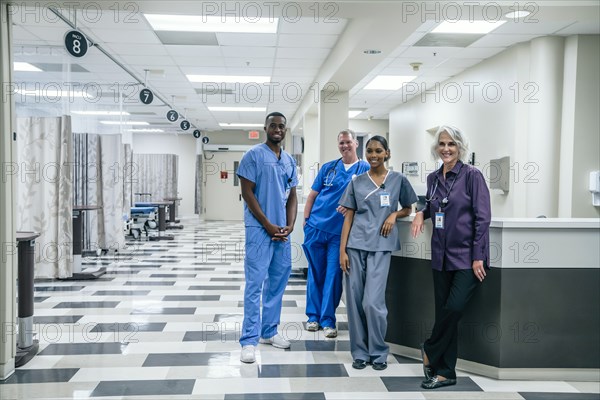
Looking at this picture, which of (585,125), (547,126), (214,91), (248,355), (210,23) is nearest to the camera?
(248,355)

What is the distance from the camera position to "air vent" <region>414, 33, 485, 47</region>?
5809mm

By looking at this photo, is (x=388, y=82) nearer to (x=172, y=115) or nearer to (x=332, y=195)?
(x=172, y=115)

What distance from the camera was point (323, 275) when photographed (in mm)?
3781

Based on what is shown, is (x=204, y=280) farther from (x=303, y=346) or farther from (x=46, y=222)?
(x=303, y=346)

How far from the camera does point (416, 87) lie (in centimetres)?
898

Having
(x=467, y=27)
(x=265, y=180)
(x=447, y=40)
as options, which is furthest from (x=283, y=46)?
(x=265, y=180)

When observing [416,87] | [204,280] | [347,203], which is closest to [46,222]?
[204,280]

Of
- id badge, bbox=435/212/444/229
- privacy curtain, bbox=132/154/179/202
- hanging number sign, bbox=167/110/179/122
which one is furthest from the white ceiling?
privacy curtain, bbox=132/154/179/202

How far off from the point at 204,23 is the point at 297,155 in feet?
25.1

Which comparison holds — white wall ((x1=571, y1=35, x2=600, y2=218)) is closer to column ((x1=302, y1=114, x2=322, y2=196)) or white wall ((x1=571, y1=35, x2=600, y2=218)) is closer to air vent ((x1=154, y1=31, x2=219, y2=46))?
air vent ((x1=154, y1=31, x2=219, y2=46))

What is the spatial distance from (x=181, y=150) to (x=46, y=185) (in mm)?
11933

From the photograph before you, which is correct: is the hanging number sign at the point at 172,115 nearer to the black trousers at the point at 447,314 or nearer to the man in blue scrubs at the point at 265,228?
the man in blue scrubs at the point at 265,228

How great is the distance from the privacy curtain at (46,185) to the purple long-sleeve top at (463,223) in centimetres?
420

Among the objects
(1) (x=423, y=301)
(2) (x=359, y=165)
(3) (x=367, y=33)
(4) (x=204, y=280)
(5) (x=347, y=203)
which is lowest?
(4) (x=204, y=280)
